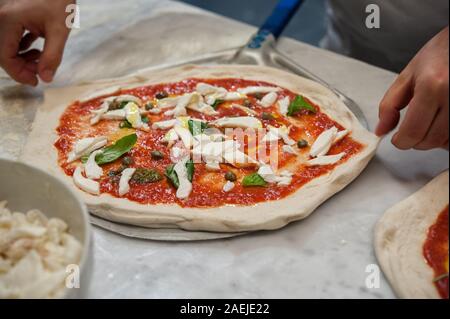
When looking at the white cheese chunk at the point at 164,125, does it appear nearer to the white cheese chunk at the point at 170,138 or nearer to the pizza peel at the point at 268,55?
the white cheese chunk at the point at 170,138

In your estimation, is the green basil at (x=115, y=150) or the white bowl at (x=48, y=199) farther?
the green basil at (x=115, y=150)

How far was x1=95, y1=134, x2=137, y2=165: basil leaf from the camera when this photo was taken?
191 centimetres

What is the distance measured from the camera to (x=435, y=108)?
158 centimetres

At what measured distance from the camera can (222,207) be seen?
174 centimetres

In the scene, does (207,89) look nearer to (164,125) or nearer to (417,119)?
(164,125)

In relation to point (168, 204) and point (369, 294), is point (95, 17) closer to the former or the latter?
point (168, 204)

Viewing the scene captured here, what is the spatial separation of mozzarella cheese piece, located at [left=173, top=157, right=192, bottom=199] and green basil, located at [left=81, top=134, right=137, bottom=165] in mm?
200

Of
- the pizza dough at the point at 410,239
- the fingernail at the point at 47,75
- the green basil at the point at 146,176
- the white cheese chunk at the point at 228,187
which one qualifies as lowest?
the fingernail at the point at 47,75

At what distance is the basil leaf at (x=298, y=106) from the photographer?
84.7 inches

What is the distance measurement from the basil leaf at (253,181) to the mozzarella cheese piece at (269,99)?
0.49 m

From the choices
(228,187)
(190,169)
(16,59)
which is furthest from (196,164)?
(16,59)

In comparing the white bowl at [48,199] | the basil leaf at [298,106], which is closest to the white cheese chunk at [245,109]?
the basil leaf at [298,106]

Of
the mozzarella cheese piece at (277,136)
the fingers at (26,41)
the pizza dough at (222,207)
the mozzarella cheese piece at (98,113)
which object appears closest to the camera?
the pizza dough at (222,207)

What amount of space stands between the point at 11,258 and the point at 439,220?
3.90ft
